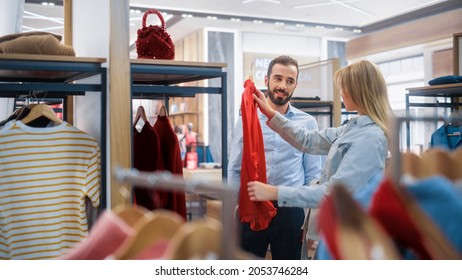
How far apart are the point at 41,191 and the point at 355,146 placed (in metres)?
1.18

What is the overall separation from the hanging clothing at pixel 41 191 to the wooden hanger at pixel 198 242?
3.94 feet

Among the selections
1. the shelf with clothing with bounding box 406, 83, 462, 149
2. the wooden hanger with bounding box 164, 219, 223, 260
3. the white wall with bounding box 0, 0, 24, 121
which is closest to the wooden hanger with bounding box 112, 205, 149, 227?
the wooden hanger with bounding box 164, 219, 223, 260

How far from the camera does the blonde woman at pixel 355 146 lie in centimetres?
192

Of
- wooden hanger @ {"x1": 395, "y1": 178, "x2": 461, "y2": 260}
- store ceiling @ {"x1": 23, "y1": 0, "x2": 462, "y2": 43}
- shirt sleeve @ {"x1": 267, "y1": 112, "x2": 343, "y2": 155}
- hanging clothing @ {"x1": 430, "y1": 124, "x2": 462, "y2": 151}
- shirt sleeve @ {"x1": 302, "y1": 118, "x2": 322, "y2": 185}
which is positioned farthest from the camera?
store ceiling @ {"x1": 23, "y1": 0, "x2": 462, "y2": 43}

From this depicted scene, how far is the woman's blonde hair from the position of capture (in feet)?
6.51

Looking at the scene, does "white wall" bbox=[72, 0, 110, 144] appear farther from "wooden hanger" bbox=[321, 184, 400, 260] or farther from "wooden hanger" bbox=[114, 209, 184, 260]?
"wooden hanger" bbox=[321, 184, 400, 260]

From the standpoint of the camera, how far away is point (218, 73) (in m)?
2.18

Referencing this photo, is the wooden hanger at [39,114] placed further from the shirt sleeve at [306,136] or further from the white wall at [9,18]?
the white wall at [9,18]

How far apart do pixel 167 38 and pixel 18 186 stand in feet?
2.92

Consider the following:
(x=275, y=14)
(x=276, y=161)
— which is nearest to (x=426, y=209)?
(x=276, y=161)

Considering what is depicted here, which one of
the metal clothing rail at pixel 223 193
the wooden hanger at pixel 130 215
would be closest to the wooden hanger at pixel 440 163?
the metal clothing rail at pixel 223 193

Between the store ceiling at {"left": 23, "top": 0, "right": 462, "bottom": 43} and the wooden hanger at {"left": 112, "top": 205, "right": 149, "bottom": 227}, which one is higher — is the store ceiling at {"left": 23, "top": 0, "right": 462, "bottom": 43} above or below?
above

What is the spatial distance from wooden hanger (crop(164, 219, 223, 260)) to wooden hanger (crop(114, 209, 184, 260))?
0.09 m
